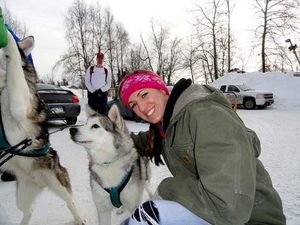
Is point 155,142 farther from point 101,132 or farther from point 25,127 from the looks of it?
point 25,127

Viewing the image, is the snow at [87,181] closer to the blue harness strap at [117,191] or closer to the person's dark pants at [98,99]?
the blue harness strap at [117,191]

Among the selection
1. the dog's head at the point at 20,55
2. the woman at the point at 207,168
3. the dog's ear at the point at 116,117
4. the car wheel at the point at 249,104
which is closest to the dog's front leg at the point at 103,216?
the dog's ear at the point at 116,117

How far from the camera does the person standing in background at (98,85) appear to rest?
272 inches

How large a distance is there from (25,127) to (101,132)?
701mm

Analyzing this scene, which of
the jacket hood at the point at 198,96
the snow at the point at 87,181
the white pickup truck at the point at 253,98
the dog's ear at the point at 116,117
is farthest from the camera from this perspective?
the white pickup truck at the point at 253,98

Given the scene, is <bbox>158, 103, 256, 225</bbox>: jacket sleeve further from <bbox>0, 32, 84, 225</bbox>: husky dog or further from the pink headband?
<bbox>0, 32, 84, 225</bbox>: husky dog

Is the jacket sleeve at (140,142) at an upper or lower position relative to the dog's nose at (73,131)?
lower

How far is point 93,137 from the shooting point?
2693mm

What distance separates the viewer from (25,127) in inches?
88.4

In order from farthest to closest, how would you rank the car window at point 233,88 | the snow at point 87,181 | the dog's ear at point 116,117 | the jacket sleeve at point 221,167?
the car window at point 233,88, the snow at point 87,181, the dog's ear at point 116,117, the jacket sleeve at point 221,167

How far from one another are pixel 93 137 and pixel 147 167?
0.67m

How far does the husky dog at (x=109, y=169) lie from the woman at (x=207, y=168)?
2.49 ft

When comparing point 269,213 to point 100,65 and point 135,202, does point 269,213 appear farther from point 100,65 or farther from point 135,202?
point 100,65

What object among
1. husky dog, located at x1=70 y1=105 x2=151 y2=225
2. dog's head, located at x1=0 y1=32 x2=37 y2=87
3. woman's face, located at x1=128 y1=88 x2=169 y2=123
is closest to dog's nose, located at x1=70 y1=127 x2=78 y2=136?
husky dog, located at x1=70 y1=105 x2=151 y2=225
